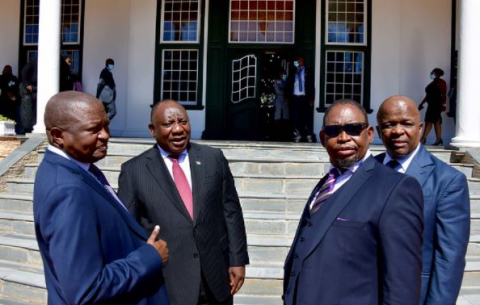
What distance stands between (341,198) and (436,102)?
10536 millimetres

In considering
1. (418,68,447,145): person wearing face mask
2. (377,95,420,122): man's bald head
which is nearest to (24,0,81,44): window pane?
(418,68,447,145): person wearing face mask

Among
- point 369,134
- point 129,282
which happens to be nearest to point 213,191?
point 369,134

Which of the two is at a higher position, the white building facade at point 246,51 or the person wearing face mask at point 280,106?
the white building facade at point 246,51

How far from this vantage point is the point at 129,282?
223 cm

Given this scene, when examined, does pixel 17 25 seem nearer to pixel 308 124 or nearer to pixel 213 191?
pixel 308 124

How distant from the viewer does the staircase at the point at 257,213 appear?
19.0 ft

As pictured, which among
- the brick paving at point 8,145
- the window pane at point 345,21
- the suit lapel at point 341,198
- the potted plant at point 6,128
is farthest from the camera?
the window pane at point 345,21

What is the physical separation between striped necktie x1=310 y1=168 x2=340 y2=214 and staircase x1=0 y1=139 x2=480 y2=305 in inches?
119

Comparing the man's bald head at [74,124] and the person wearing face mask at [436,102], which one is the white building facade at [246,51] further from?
the man's bald head at [74,124]

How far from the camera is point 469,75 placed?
9.58 m

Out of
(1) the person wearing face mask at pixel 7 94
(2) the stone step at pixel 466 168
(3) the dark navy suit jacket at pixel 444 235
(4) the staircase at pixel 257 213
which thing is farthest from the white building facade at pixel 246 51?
(3) the dark navy suit jacket at pixel 444 235

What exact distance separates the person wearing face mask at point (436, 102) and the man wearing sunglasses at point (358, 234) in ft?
33.2

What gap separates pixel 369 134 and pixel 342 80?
439 inches

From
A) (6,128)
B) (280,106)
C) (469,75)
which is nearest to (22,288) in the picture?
(6,128)
